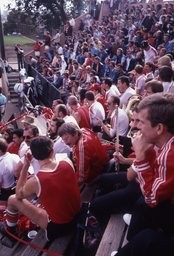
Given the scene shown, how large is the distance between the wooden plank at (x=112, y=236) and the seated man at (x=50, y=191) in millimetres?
429

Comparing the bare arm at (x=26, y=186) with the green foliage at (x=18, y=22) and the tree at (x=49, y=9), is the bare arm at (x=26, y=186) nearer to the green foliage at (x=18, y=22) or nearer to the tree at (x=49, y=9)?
the tree at (x=49, y=9)

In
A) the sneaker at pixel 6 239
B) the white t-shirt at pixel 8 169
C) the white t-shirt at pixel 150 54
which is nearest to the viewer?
the sneaker at pixel 6 239

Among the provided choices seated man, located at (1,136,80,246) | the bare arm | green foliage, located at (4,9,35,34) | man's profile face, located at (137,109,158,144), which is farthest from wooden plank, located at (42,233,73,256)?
green foliage, located at (4,9,35,34)

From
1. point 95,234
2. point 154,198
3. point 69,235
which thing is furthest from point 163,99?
point 69,235

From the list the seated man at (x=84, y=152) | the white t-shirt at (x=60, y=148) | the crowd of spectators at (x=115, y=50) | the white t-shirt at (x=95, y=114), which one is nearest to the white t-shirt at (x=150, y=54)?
the crowd of spectators at (x=115, y=50)

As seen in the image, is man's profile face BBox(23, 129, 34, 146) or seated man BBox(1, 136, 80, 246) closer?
seated man BBox(1, 136, 80, 246)

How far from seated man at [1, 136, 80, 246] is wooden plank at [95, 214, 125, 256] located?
0.43 meters

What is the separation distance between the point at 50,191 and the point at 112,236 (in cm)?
79

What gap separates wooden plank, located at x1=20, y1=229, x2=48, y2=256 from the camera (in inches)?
154

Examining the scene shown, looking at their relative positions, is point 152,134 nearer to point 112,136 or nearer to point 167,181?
point 167,181

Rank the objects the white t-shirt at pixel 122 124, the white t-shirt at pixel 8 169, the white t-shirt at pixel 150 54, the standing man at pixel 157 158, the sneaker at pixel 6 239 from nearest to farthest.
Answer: the standing man at pixel 157 158 < the sneaker at pixel 6 239 < the white t-shirt at pixel 8 169 < the white t-shirt at pixel 122 124 < the white t-shirt at pixel 150 54

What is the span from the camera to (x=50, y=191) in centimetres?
372

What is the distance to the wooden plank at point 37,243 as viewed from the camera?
3.91 meters

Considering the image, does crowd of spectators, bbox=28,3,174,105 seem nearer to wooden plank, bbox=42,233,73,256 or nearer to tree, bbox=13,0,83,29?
wooden plank, bbox=42,233,73,256
